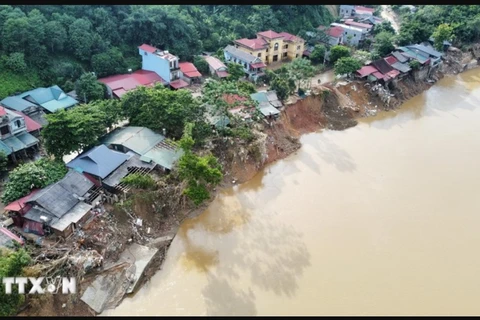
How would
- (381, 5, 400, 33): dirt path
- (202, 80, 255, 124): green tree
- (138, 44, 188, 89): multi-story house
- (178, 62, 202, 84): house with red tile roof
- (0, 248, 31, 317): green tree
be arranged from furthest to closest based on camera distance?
(381, 5, 400, 33): dirt path < (178, 62, 202, 84): house with red tile roof < (138, 44, 188, 89): multi-story house < (202, 80, 255, 124): green tree < (0, 248, 31, 317): green tree

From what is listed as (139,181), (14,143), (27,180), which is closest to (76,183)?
(27,180)

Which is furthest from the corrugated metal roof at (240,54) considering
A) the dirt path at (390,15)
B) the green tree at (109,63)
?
the dirt path at (390,15)

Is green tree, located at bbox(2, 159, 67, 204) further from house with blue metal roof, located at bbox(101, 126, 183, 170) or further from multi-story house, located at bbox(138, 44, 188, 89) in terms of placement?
multi-story house, located at bbox(138, 44, 188, 89)

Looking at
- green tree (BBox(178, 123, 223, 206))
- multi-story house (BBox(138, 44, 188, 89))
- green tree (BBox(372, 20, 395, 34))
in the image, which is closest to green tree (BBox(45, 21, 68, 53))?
multi-story house (BBox(138, 44, 188, 89))

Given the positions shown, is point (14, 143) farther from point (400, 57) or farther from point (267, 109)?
point (400, 57)

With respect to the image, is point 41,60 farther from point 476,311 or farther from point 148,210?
point 476,311

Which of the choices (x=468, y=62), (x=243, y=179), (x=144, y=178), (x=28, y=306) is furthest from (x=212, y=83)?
(x=468, y=62)

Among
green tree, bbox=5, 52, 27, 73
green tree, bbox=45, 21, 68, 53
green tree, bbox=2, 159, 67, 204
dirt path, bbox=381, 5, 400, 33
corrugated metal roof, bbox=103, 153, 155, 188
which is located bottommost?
dirt path, bbox=381, 5, 400, 33

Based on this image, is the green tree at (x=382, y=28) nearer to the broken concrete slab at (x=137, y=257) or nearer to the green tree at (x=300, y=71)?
the green tree at (x=300, y=71)
